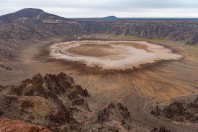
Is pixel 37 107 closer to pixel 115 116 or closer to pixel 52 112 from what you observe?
pixel 52 112

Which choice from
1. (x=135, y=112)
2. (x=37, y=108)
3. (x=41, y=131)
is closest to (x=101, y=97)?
(x=135, y=112)

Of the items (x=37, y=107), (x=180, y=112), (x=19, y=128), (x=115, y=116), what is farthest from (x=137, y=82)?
(x=19, y=128)

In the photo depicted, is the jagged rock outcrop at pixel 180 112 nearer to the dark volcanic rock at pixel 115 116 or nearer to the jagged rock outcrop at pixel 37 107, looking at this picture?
the dark volcanic rock at pixel 115 116

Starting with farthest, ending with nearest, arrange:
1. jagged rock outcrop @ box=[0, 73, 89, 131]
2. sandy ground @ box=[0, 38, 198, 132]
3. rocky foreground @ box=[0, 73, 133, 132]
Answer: sandy ground @ box=[0, 38, 198, 132] < rocky foreground @ box=[0, 73, 133, 132] < jagged rock outcrop @ box=[0, 73, 89, 131]

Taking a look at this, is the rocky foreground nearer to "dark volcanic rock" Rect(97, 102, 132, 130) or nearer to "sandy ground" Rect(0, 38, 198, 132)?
"dark volcanic rock" Rect(97, 102, 132, 130)

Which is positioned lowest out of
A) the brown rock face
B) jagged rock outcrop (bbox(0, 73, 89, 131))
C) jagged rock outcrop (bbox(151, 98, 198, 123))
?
jagged rock outcrop (bbox(151, 98, 198, 123))

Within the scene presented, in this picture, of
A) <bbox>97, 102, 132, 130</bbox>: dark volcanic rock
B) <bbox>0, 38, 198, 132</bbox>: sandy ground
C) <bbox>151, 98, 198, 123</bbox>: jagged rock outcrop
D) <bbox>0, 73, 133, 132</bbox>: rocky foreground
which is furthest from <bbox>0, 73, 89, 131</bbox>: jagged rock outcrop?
<bbox>151, 98, 198, 123</bbox>: jagged rock outcrop
